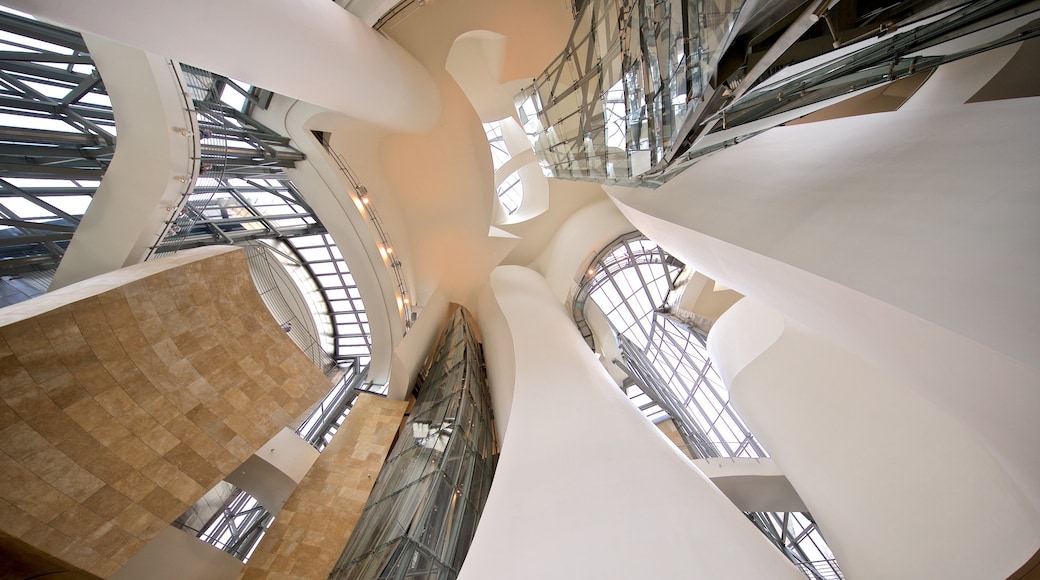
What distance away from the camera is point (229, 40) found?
4.08 meters

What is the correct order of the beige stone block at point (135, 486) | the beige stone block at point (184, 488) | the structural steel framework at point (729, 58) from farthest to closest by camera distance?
1. the beige stone block at point (184, 488)
2. the beige stone block at point (135, 486)
3. the structural steel framework at point (729, 58)

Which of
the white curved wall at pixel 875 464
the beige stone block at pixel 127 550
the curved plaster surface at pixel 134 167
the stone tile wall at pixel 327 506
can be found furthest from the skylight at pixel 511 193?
the beige stone block at pixel 127 550

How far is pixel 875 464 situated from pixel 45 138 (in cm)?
1263

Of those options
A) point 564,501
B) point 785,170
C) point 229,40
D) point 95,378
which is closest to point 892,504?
point 564,501

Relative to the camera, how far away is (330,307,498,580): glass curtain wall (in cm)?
554

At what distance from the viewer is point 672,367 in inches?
647

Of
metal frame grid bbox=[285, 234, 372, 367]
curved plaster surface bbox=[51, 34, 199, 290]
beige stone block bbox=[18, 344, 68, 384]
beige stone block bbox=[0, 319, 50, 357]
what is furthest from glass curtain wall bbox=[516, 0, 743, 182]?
metal frame grid bbox=[285, 234, 372, 367]

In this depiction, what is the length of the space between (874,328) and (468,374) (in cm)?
863

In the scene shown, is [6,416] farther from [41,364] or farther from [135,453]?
[135,453]

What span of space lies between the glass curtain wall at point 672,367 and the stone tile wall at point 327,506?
8339 mm

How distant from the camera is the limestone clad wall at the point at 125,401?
402 centimetres

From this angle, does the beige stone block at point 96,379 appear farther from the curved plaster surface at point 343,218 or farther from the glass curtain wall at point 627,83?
the glass curtain wall at point 627,83

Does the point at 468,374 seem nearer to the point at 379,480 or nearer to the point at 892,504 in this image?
the point at 379,480

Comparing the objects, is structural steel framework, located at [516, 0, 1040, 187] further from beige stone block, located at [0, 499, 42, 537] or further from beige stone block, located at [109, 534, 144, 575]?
beige stone block, located at [109, 534, 144, 575]
